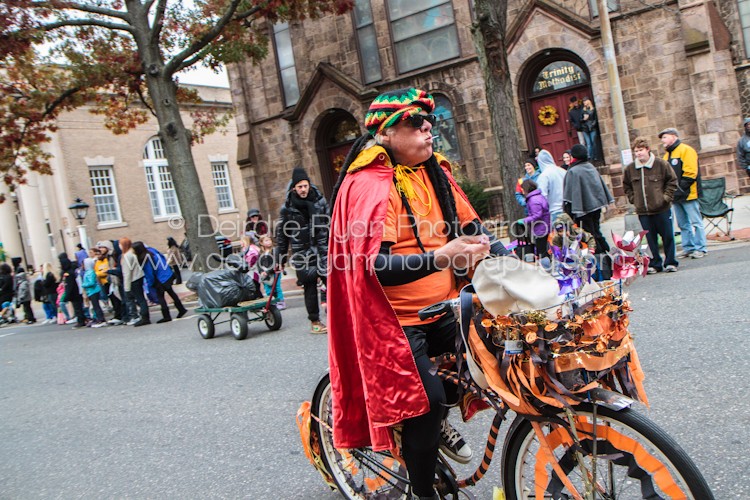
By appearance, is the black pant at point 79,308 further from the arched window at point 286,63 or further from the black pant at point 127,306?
the arched window at point 286,63

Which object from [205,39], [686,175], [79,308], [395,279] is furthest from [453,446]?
[79,308]

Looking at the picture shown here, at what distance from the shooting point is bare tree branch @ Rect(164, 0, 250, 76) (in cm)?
1466

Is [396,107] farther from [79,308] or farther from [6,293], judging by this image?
[6,293]

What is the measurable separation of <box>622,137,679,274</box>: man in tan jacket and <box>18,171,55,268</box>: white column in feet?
94.7

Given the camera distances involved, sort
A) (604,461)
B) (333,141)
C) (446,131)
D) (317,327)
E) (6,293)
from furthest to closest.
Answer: (333,141) → (6,293) → (446,131) → (317,327) → (604,461)

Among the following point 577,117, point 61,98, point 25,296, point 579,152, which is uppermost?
point 61,98

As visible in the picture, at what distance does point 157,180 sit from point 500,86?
1002 inches

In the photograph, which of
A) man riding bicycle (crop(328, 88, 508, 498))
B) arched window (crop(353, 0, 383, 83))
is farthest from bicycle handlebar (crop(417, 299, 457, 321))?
arched window (crop(353, 0, 383, 83))

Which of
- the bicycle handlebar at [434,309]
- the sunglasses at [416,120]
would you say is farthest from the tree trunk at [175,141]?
the bicycle handlebar at [434,309]

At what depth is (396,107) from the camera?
2.73 m

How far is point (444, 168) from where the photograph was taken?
10.1 ft

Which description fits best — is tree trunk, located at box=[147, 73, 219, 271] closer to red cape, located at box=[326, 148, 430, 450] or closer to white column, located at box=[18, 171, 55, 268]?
red cape, located at box=[326, 148, 430, 450]

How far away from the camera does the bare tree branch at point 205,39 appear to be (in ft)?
48.1

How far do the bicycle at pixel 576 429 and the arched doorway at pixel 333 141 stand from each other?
19307 millimetres
